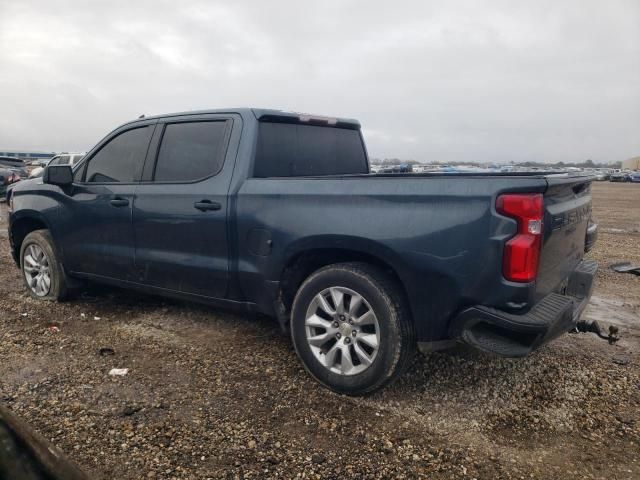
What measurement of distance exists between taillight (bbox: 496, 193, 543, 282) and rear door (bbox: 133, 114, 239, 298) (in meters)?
1.95

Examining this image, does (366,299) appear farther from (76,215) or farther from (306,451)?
(76,215)

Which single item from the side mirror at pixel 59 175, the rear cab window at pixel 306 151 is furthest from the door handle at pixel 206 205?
the side mirror at pixel 59 175

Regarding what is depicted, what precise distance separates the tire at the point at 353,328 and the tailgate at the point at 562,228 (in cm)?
83

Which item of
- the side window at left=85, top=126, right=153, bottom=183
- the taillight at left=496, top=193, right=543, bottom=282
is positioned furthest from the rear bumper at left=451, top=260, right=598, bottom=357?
the side window at left=85, top=126, right=153, bottom=183

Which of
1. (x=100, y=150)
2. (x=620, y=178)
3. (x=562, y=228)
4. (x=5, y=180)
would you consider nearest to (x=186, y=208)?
(x=100, y=150)

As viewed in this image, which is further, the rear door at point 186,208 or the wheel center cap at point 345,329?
the rear door at point 186,208

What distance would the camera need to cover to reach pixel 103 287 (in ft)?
18.4

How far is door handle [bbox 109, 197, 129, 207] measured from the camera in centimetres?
438

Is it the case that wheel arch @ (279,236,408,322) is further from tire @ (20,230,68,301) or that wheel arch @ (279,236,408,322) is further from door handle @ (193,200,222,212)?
tire @ (20,230,68,301)

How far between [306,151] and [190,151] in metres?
0.94

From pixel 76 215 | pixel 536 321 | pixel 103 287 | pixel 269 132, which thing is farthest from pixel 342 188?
pixel 103 287

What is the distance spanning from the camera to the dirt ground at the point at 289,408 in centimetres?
260

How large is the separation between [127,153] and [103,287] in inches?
69.5

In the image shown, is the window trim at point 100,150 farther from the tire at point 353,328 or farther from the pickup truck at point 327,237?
the tire at point 353,328
